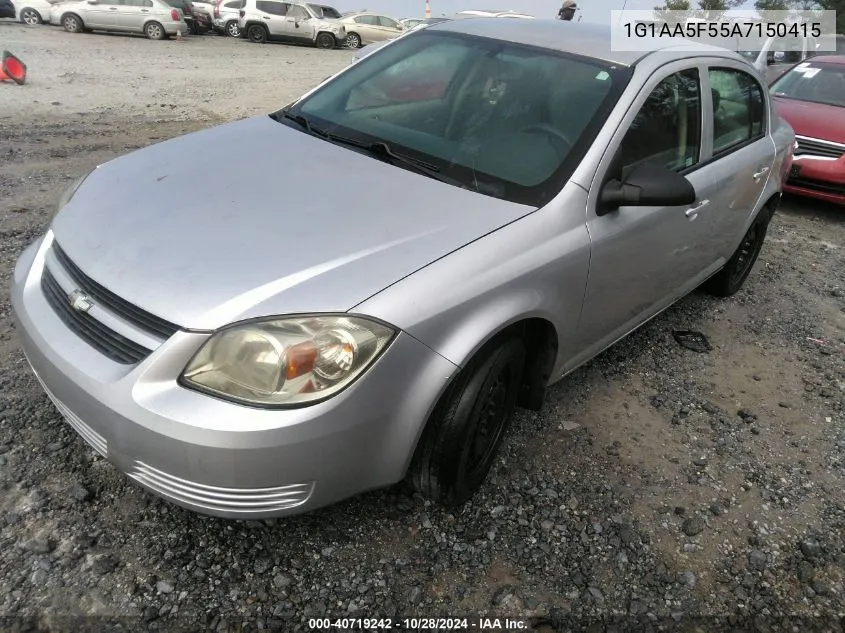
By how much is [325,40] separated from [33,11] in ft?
30.6

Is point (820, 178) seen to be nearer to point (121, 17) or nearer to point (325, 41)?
point (121, 17)

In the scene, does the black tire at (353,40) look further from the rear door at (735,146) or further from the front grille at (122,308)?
the front grille at (122,308)

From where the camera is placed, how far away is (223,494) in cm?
182

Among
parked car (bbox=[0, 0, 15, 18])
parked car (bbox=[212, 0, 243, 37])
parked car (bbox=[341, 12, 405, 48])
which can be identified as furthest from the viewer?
parked car (bbox=[341, 12, 405, 48])

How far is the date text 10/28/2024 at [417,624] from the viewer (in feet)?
6.46

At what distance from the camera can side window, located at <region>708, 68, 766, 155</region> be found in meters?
3.38

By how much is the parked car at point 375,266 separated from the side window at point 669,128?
14mm

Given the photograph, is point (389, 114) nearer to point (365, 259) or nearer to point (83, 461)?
point (365, 259)

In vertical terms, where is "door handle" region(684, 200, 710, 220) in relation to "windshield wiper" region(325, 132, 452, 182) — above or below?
below

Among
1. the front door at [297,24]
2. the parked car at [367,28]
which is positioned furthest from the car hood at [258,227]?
the parked car at [367,28]

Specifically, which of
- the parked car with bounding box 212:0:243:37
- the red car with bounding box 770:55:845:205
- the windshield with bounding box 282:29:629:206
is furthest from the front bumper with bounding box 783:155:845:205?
the parked car with bounding box 212:0:243:37

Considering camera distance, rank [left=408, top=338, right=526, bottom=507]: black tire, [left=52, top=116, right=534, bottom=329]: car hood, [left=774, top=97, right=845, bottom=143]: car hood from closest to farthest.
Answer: [left=52, top=116, right=534, bottom=329]: car hood → [left=408, top=338, right=526, bottom=507]: black tire → [left=774, top=97, right=845, bottom=143]: car hood

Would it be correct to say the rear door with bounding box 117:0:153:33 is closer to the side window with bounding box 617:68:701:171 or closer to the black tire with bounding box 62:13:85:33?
the black tire with bounding box 62:13:85:33

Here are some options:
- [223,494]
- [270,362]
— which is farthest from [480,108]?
[223,494]
